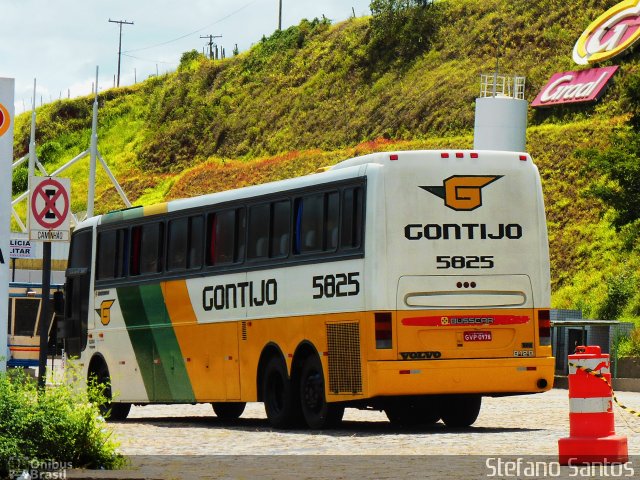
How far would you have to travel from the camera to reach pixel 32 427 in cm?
1191

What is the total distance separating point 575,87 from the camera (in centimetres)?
8262

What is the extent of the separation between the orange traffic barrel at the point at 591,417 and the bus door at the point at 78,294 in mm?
14566

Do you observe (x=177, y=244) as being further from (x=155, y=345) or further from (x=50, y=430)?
(x=50, y=430)

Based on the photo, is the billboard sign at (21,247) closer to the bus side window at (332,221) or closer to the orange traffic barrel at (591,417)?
the bus side window at (332,221)

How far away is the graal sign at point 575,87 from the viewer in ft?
264

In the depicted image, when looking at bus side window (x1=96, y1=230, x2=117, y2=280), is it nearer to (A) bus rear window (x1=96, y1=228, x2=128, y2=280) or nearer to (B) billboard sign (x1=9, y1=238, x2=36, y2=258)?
(A) bus rear window (x1=96, y1=228, x2=128, y2=280)

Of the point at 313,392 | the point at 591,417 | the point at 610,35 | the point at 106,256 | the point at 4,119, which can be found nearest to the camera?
the point at 591,417

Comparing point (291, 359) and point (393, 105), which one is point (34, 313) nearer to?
point (291, 359)

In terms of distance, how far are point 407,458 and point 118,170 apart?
113 metres

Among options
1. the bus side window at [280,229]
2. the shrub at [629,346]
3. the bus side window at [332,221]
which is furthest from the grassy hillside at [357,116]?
the bus side window at [332,221]

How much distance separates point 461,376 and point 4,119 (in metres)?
6.43

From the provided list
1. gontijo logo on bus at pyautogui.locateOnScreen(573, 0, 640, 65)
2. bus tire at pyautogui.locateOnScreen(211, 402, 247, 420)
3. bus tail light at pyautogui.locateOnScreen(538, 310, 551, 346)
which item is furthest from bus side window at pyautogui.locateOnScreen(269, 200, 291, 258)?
gontijo logo on bus at pyautogui.locateOnScreen(573, 0, 640, 65)

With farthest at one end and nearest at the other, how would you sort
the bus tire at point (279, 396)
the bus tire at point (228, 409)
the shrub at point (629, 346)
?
the shrub at point (629, 346)
the bus tire at point (228, 409)
the bus tire at point (279, 396)

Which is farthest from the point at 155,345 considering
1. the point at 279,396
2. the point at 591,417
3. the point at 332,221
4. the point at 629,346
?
the point at 629,346
